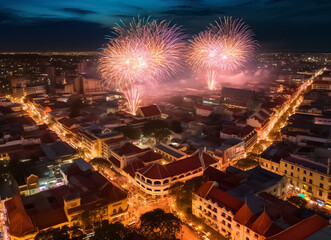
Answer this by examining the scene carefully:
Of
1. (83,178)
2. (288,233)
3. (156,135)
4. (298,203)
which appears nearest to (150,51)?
(156,135)

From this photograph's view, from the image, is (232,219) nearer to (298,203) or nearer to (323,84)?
(298,203)

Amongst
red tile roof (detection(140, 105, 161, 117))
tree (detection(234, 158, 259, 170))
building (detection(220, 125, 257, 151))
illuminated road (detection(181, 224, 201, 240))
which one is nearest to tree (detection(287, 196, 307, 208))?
tree (detection(234, 158, 259, 170))

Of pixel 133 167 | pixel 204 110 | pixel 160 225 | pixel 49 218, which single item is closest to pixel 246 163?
pixel 133 167

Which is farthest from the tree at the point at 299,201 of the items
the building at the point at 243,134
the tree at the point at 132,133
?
the tree at the point at 132,133

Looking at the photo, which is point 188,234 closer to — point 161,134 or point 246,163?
point 246,163

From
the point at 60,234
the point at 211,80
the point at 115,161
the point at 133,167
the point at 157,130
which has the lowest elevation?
the point at 115,161
